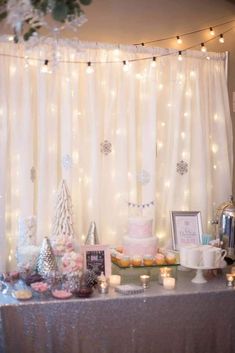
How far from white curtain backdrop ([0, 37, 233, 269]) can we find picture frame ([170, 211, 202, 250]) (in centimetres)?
17

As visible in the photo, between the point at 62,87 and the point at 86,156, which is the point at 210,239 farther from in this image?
the point at 62,87

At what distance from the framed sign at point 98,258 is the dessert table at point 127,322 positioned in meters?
0.22

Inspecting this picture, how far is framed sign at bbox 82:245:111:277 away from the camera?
2.65 m

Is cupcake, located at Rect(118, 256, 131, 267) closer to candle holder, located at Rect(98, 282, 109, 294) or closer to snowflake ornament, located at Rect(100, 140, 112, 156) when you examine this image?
candle holder, located at Rect(98, 282, 109, 294)

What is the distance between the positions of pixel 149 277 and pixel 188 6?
1989 mm

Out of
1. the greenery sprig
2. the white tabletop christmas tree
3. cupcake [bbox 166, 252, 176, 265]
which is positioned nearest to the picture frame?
cupcake [bbox 166, 252, 176, 265]

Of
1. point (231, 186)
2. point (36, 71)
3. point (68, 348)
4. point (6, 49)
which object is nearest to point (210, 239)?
point (231, 186)

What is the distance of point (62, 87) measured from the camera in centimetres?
306

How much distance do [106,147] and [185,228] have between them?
0.76m

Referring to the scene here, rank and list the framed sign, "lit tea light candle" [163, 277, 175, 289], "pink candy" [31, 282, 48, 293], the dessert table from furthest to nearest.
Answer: the framed sign < "lit tea light candle" [163, 277, 175, 289] < "pink candy" [31, 282, 48, 293] < the dessert table

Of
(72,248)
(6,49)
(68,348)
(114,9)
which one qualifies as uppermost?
(114,9)

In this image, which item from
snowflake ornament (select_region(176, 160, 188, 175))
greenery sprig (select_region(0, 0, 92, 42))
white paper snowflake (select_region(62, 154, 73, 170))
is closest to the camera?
greenery sprig (select_region(0, 0, 92, 42))

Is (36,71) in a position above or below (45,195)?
above

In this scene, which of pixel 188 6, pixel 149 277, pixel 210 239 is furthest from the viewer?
pixel 188 6
